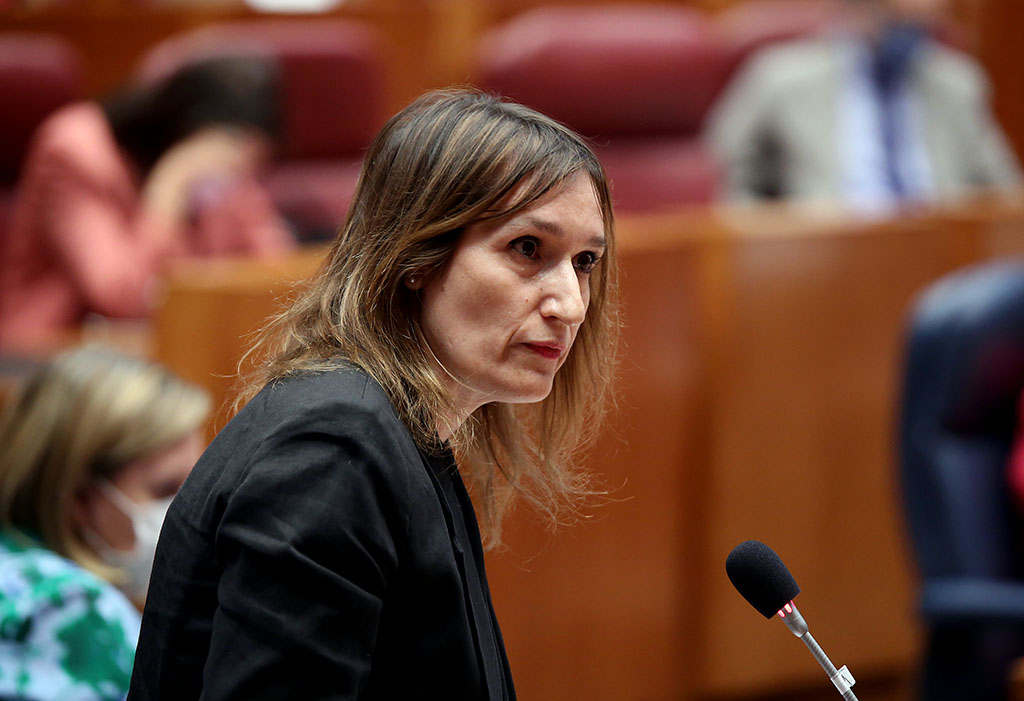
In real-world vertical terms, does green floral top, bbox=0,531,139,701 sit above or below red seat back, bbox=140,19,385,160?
below

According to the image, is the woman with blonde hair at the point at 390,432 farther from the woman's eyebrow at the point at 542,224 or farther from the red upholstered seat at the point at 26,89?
the red upholstered seat at the point at 26,89

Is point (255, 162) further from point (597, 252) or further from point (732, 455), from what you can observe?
point (597, 252)

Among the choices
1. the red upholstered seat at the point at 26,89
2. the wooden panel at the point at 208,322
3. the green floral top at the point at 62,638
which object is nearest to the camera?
the green floral top at the point at 62,638

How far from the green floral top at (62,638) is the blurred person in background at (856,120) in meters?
1.43

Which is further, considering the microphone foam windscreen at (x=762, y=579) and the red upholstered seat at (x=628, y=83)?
the red upholstered seat at (x=628, y=83)

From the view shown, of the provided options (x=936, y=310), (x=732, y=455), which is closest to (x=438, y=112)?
(x=936, y=310)

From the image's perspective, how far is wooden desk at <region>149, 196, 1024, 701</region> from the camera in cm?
140

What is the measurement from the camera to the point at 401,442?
0.50 meters

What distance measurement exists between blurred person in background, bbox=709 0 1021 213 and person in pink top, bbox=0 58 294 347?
721mm

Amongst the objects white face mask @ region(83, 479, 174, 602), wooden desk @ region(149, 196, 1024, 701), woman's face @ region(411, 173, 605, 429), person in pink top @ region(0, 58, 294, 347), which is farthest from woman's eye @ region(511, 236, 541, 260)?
person in pink top @ region(0, 58, 294, 347)

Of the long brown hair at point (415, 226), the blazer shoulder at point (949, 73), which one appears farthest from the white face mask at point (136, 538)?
the blazer shoulder at point (949, 73)

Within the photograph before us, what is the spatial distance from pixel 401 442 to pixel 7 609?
Answer: 0.37 metres

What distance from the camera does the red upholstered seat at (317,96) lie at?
2002mm

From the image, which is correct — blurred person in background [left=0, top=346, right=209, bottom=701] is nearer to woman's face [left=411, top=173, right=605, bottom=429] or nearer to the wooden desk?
woman's face [left=411, top=173, right=605, bottom=429]
